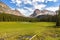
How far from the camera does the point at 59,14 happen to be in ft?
253

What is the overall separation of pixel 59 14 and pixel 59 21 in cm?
396

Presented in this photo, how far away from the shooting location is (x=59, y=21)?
75000 mm
